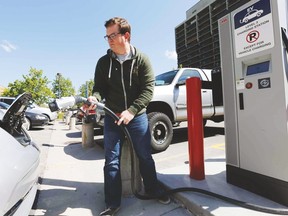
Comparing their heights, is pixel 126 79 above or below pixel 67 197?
above

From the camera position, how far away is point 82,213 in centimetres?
226

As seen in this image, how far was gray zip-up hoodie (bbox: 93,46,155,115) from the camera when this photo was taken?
219 centimetres

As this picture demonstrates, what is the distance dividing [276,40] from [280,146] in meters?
0.97

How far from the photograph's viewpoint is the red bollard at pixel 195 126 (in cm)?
271

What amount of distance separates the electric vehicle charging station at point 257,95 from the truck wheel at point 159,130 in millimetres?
2039

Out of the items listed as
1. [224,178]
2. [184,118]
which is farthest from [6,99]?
[224,178]

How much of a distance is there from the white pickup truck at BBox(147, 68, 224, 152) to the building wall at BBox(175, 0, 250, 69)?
66.7 metres

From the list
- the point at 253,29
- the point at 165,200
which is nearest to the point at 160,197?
the point at 165,200

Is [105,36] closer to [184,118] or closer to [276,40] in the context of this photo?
[276,40]

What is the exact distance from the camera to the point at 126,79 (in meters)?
2.20

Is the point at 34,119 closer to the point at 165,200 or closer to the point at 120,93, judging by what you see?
the point at 120,93

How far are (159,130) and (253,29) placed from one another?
285 cm

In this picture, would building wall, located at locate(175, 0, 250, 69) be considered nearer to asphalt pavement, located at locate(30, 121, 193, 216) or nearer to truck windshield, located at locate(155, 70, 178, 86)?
truck windshield, located at locate(155, 70, 178, 86)

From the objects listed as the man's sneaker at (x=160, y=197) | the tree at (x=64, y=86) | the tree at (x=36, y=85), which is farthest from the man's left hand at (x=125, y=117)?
the tree at (x=64, y=86)
